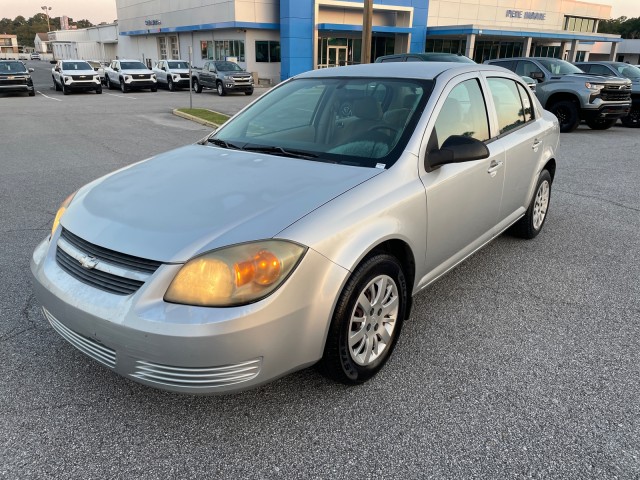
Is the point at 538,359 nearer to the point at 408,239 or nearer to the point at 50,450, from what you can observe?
the point at 408,239

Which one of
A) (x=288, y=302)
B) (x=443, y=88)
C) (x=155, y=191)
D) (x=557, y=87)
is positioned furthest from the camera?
(x=557, y=87)

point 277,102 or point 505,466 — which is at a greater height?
point 277,102

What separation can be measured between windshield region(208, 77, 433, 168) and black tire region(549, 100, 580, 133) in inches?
472

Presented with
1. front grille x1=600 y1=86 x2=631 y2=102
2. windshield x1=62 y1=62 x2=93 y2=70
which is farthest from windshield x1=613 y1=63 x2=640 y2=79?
windshield x1=62 y1=62 x2=93 y2=70

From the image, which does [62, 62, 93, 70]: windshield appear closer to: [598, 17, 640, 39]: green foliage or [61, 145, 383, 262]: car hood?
[61, 145, 383, 262]: car hood

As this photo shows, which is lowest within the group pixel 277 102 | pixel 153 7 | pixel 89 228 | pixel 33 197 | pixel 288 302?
pixel 33 197

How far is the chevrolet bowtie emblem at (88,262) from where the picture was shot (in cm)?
245

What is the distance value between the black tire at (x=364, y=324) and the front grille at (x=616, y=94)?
12.9m

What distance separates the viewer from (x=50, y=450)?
2.36 metres

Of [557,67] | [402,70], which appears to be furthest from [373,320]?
[557,67]

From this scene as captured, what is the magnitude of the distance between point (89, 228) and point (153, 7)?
5091 centimetres

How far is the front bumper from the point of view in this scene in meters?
2.17

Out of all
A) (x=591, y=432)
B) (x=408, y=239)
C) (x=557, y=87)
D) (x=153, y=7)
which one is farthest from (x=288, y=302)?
(x=153, y=7)

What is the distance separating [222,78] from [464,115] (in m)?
23.7
